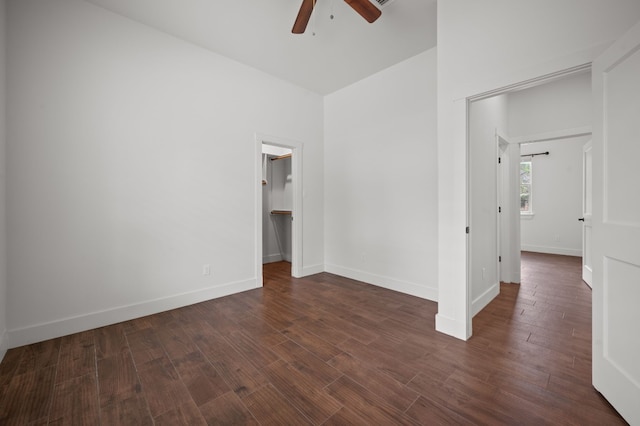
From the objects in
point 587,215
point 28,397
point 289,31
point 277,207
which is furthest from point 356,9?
point 587,215

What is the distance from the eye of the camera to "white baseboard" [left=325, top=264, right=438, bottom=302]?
322 centimetres

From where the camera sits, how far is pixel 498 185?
11.4 feet

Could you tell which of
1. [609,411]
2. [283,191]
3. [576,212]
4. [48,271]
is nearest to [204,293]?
[48,271]

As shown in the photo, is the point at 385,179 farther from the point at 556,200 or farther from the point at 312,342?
the point at 556,200

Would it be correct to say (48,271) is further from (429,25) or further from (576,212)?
(576,212)

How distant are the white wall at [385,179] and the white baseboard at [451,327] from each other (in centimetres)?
81

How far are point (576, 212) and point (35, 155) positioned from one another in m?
8.89

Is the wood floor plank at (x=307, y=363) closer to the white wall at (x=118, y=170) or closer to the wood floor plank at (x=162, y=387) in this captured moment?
the wood floor plank at (x=162, y=387)

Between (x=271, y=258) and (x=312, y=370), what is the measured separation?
3734mm

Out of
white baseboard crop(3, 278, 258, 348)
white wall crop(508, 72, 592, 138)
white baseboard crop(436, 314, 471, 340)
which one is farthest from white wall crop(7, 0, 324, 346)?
white wall crop(508, 72, 592, 138)

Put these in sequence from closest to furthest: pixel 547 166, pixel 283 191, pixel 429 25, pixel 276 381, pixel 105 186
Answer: pixel 276 381, pixel 105 186, pixel 429 25, pixel 283 191, pixel 547 166

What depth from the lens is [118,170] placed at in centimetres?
261

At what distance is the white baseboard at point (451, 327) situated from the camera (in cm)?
225

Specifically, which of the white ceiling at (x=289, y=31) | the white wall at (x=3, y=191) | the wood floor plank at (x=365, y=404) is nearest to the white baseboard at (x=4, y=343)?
the white wall at (x=3, y=191)
